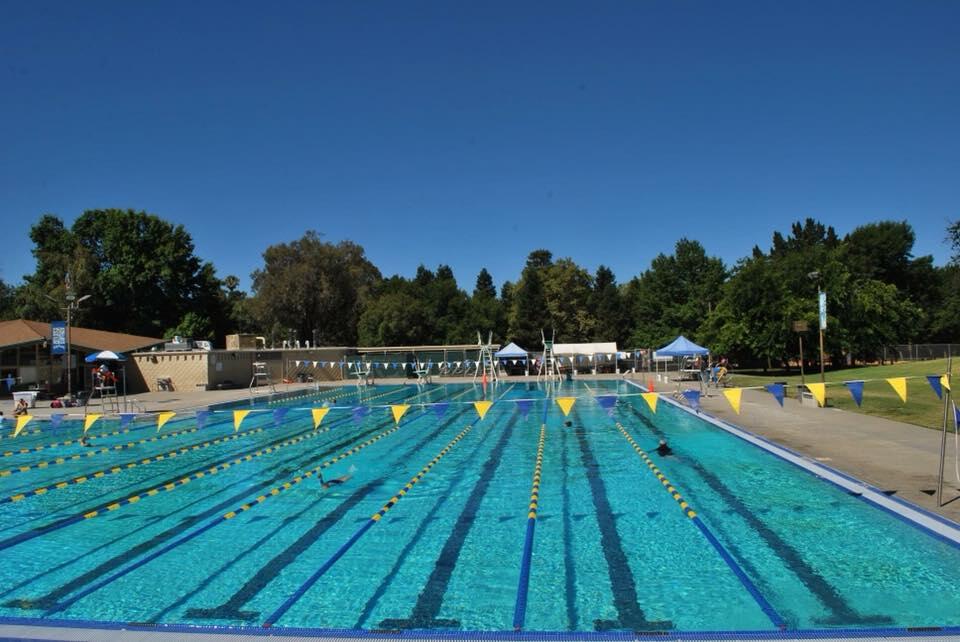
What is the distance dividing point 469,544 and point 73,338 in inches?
1253

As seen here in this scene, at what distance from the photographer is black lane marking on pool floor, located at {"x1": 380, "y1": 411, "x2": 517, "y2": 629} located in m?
5.50

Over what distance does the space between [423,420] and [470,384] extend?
49.4 feet

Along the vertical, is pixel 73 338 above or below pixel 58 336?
above

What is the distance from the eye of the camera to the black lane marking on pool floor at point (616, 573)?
5391mm

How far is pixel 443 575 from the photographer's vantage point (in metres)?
6.63

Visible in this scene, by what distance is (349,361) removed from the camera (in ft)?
138

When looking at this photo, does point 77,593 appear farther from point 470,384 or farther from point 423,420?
point 470,384

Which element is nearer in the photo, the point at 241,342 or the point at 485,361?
the point at 485,361

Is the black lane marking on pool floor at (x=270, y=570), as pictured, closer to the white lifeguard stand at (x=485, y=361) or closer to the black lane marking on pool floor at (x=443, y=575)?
the black lane marking on pool floor at (x=443, y=575)

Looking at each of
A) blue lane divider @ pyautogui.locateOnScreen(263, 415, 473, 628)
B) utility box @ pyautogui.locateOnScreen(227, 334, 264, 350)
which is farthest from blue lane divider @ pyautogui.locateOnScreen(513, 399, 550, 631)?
utility box @ pyautogui.locateOnScreen(227, 334, 264, 350)

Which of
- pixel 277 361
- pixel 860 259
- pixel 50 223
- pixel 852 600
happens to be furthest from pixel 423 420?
pixel 860 259

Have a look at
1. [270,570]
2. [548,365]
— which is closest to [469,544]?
[270,570]

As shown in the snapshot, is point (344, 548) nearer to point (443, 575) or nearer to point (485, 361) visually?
point (443, 575)

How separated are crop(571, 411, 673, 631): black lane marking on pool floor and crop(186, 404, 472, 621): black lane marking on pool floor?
11.0ft
